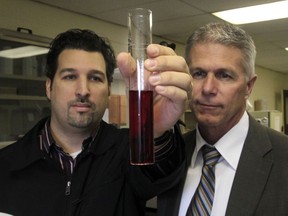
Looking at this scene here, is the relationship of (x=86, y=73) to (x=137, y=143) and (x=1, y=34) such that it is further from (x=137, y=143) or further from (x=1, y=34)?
(x=1, y=34)

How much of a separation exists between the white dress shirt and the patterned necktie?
0.01m

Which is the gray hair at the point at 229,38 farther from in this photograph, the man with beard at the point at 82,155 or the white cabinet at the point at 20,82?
the white cabinet at the point at 20,82

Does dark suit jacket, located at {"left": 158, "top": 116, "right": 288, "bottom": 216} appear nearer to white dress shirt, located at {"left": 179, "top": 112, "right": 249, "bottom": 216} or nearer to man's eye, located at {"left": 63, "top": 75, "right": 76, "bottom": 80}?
white dress shirt, located at {"left": 179, "top": 112, "right": 249, "bottom": 216}

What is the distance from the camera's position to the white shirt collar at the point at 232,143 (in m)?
1.10

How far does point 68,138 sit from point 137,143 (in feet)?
2.03

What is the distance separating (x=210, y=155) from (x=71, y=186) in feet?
1.51

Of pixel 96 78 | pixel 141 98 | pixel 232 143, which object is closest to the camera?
pixel 141 98

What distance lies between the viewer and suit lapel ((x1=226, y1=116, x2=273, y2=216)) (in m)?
0.99

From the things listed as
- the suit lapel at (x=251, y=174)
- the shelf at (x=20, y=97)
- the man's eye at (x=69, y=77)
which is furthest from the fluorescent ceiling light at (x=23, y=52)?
the suit lapel at (x=251, y=174)

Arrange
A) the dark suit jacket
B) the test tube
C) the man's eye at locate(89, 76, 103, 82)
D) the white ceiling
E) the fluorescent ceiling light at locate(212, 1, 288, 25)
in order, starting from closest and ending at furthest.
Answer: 1. the test tube
2. the dark suit jacket
3. the man's eye at locate(89, 76, 103, 82)
4. the white ceiling
5. the fluorescent ceiling light at locate(212, 1, 288, 25)

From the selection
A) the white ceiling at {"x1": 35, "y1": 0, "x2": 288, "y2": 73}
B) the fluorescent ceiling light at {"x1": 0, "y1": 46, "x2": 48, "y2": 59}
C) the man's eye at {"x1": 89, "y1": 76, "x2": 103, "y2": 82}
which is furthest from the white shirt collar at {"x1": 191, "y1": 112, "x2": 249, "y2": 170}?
the white ceiling at {"x1": 35, "y1": 0, "x2": 288, "y2": 73}

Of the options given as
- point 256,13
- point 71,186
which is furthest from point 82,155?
point 256,13

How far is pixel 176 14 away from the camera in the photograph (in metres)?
3.43

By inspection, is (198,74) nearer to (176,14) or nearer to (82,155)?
(82,155)
